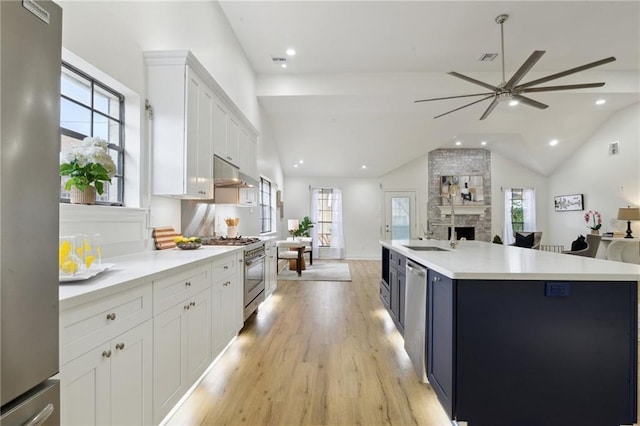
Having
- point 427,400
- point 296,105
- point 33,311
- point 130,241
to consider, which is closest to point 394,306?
point 427,400

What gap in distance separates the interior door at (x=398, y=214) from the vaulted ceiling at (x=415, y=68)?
1504 millimetres

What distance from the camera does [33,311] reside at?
661 millimetres

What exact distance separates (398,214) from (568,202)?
4442 mm

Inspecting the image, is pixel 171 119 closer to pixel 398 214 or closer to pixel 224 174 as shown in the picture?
pixel 224 174

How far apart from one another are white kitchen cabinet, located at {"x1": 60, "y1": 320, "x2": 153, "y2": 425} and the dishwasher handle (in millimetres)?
1673

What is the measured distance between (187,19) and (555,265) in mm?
3709

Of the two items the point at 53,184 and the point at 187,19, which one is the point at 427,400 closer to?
the point at 53,184

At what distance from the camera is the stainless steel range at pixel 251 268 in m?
2.98

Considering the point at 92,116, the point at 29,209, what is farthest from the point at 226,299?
the point at 29,209

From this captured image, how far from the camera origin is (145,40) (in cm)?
233

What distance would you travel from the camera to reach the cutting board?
242 cm

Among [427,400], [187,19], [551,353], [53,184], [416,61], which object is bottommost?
[427,400]

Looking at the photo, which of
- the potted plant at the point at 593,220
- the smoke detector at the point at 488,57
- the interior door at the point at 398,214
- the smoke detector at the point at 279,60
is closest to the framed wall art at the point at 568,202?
the potted plant at the point at 593,220

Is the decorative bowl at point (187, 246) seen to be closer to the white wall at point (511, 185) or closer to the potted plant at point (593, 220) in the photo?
the potted plant at point (593, 220)
